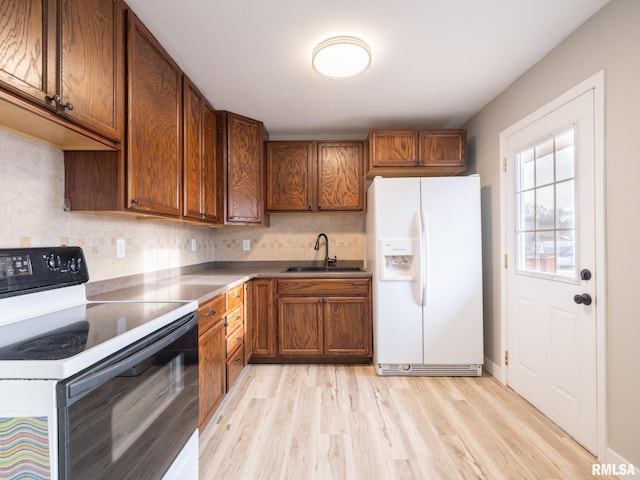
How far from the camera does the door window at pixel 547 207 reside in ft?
5.80

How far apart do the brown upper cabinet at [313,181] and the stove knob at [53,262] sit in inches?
77.0

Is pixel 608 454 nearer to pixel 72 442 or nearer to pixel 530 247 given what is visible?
pixel 530 247

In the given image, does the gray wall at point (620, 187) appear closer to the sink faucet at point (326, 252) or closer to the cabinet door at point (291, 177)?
the cabinet door at point (291, 177)

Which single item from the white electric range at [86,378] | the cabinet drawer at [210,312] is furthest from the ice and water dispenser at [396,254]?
the white electric range at [86,378]

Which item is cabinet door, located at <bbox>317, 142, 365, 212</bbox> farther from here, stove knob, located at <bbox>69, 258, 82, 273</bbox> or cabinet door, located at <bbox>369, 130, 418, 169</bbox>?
stove knob, located at <bbox>69, 258, 82, 273</bbox>

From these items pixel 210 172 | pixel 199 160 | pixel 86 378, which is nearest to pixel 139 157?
pixel 199 160

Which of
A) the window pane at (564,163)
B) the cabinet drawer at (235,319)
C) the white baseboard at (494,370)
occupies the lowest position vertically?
the white baseboard at (494,370)

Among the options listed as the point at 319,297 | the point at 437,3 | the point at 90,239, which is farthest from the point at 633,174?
the point at 90,239

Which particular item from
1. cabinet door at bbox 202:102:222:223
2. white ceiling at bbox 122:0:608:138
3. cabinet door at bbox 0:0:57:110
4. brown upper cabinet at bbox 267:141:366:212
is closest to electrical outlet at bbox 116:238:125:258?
cabinet door at bbox 202:102:222:223

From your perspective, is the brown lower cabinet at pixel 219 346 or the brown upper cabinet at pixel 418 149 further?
the brown upper cabinet at pixel 418 149

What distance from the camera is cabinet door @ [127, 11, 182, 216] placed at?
149cm

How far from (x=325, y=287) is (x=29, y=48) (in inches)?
90.6

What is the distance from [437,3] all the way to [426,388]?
8.21 ft

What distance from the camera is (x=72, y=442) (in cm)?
73
